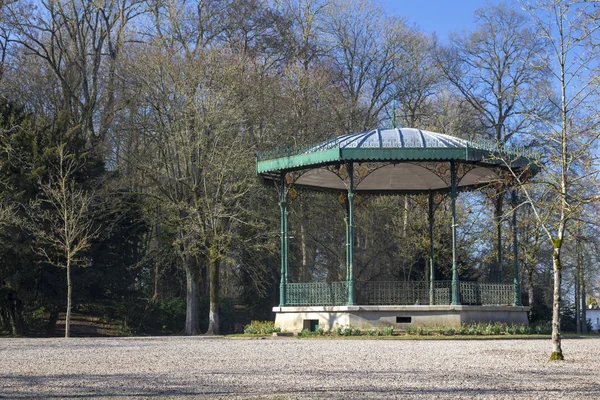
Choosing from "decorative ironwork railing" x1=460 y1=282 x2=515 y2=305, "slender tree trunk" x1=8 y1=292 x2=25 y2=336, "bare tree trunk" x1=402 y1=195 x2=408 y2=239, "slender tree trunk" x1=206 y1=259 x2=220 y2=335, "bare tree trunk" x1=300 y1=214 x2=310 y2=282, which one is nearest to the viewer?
"decorative ironwork railing" x1=460 y1=282 x2=515 y2=305

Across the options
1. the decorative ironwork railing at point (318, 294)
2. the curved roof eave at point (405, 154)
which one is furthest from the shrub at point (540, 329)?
the decorative ironwork railing at point (318, 294)

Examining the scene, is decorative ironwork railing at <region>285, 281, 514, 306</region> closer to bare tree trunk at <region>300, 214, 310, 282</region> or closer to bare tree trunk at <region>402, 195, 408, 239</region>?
bare tree trunk at <region>300, 214, 310, 282</region>

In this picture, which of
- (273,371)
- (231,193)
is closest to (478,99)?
(231,193)

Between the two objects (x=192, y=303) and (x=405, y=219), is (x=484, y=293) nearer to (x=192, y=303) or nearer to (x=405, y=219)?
(x=405, y=219)

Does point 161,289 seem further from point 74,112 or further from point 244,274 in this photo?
point 74,112

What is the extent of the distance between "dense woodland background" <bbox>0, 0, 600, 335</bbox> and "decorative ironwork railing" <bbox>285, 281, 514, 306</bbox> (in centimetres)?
546

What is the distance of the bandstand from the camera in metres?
24.2

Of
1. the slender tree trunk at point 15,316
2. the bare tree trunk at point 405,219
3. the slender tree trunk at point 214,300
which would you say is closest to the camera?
the slender tree trunk at point 214,300

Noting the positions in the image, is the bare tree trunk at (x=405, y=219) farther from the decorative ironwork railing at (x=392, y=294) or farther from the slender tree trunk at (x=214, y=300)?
the decorative ironwork railing at (x=392, y=294)

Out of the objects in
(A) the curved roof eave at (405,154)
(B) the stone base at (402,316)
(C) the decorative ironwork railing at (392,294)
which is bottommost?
(B) the stone base at (402,316)

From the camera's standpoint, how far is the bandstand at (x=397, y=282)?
24234 millimetres

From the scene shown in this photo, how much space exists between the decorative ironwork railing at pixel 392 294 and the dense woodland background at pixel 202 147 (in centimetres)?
546

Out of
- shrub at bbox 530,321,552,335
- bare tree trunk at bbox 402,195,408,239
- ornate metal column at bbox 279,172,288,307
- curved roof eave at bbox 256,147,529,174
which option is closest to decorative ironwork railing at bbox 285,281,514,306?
ornate metal column at bbox 279,172,288,307

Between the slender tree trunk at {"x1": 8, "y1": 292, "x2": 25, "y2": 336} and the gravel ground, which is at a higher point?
the gravel ground
